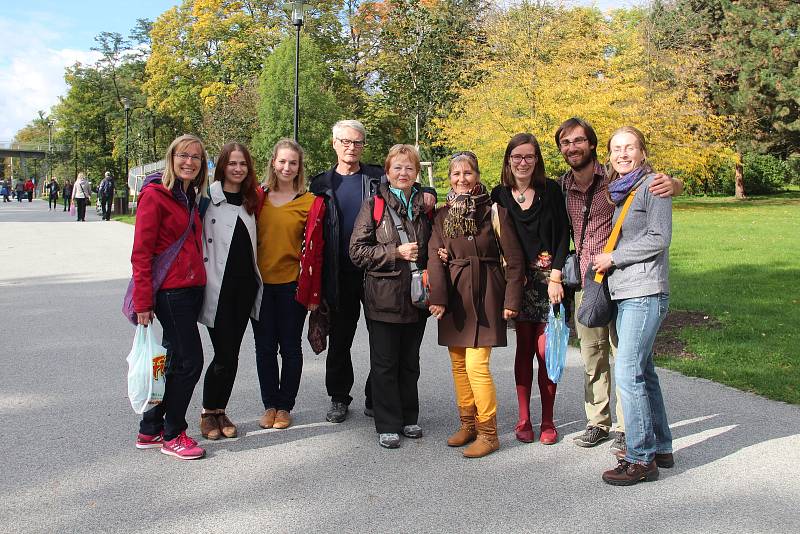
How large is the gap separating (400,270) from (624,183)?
4.84 feet

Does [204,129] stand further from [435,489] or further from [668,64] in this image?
[435,489]

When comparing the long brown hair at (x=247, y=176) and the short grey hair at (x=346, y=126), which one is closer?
the long brown hair at (x=247, y=176)

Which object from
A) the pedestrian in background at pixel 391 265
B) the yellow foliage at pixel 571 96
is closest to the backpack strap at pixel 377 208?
the pedestrian in background at pixel 391 265

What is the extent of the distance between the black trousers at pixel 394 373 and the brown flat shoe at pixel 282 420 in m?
0.64

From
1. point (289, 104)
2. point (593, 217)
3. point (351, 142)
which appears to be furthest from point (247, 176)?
point (289, 104)

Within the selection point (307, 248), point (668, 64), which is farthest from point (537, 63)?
point (307, 248)

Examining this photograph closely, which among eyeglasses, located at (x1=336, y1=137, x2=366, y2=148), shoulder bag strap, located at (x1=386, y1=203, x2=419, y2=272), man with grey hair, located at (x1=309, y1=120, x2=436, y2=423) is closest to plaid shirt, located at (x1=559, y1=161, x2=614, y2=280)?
man with grey hair, located at (x1=309, y1=120, x2=436, y2=423)

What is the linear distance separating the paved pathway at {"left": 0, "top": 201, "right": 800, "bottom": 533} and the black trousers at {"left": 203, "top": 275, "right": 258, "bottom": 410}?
1.05 ft

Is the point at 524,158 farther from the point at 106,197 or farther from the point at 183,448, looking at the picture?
the point at 106,197

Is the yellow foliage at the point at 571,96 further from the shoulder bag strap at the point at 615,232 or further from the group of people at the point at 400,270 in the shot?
the shoulder bag strap at the point at 615,232

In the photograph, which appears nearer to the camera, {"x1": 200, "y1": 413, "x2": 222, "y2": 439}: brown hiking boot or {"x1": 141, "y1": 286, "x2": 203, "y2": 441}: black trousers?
{"x1": 141, "y1": 286, "x2": 203, "y2": 441}: black trousers

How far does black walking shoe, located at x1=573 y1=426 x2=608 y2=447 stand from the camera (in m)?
4.74

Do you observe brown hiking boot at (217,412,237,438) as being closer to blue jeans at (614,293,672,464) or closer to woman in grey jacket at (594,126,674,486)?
woman in grey jacket at (594,126,674,486)

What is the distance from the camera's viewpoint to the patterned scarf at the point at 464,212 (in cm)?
462
